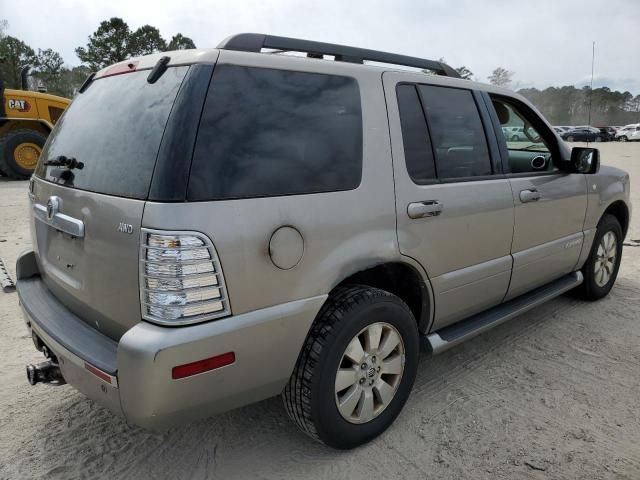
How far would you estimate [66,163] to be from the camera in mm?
2451

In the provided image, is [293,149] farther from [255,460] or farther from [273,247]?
[255,460]

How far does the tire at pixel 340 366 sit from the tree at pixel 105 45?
50.0 metres

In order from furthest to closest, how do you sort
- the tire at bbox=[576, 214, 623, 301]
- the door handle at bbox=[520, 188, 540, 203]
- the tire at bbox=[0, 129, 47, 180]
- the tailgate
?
the tire at bbox=[0, 129, 47, 180]
the tire at bbox=[576, 214, 623, 301]
the door handle at bbox=[520, 188, 540, 203]
the tailgate

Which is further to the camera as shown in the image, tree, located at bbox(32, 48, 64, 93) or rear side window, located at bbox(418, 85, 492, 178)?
tree, located at bbox(32, 48, 64, 93)

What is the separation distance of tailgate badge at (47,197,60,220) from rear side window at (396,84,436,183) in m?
1.71

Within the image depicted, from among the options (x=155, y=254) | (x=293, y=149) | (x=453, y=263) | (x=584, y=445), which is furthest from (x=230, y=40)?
(x=584, y=445)

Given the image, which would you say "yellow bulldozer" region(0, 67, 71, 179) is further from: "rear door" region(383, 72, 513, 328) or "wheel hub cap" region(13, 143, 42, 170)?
"rear door" region(383, 72, 513, 328)

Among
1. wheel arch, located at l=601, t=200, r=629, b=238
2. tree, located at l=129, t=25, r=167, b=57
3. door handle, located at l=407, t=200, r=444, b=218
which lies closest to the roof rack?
door handle, located at l=407, t=200, r=444, b=218

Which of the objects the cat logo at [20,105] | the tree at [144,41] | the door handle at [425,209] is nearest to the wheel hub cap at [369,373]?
the door handle at [425,209]

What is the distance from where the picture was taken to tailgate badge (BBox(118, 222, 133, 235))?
Result: 191cm

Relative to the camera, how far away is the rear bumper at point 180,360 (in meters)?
1.84

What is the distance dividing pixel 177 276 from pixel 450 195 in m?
1.60

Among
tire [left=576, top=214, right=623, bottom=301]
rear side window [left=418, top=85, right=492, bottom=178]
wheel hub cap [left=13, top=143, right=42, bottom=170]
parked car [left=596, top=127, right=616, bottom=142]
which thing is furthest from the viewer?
parked car [left=596, top=127, right=616, bottom=142]

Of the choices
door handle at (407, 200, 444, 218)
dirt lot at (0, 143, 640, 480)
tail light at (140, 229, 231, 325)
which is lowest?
dirt lot at (0, 143, 640, 480)
